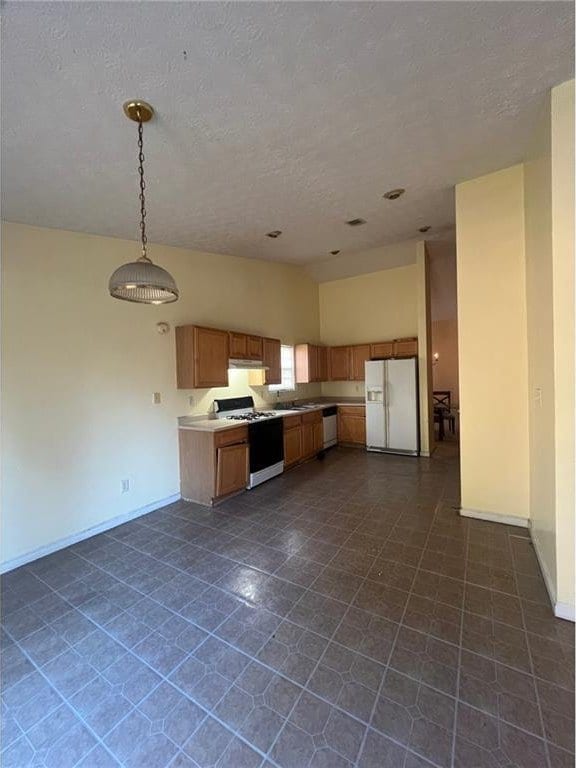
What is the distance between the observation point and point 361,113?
6.34 ft

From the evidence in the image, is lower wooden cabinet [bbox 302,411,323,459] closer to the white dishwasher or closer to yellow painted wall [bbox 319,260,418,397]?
the white dishwasher

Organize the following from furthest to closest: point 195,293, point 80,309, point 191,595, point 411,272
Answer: point 411,272 < point 195,293 < point 80,309 < point 191,595

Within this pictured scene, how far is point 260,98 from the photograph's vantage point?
176cm

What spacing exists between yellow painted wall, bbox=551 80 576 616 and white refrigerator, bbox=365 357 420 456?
3.45 m

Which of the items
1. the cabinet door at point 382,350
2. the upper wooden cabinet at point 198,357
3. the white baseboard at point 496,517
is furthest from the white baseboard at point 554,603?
the cabinet door at point 382,350

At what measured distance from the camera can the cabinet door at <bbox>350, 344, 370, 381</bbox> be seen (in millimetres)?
6285

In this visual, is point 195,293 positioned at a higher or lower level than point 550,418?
higher

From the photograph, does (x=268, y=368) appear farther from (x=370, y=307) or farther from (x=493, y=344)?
(x=493, y=344)

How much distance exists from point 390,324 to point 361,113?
458 centimetres

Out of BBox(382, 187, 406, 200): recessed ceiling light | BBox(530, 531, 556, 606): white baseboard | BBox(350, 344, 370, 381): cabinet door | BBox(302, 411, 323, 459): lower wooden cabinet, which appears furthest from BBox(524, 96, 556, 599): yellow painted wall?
BBox(350, 344, 370, 381): cabinet door

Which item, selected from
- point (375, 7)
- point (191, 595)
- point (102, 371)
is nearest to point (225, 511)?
point (191, 595)

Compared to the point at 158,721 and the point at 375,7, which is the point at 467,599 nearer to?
the point at 158,721

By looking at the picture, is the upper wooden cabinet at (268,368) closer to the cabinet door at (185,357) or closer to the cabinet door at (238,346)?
the cabinet door at (238,346)

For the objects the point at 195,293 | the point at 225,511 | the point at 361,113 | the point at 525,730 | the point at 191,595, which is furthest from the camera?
the point at 195,293
